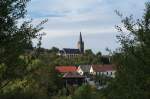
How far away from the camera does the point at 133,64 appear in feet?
35.6

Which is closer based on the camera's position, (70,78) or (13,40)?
(13,40)

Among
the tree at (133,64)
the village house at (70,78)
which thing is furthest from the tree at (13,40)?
the village house at (70,78)

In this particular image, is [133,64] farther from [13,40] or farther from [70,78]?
[70,78]

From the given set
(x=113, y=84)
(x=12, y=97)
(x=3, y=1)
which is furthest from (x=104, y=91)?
(x=12, y=97)

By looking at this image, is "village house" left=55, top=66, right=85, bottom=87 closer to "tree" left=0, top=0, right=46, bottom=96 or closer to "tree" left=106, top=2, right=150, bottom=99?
"tree" left=106, top=2, right=150, bottom=99

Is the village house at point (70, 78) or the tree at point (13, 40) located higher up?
the tree at point (13, 40)

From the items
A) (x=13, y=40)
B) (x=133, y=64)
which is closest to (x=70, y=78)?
(x=133, y=64)

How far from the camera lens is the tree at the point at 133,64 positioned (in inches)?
412

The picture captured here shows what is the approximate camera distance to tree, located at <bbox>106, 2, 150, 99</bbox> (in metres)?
10.5

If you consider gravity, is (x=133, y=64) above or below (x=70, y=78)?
above

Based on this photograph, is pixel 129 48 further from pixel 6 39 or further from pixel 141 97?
pixel 6 39

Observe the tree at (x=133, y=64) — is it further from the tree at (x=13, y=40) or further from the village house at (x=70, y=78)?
the village house at (x=70, y=78)

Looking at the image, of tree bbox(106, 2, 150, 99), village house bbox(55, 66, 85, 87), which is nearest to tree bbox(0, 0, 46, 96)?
tree bbox(106, 2, 150, 99)

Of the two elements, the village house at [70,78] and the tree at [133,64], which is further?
the village house at [70,78]
